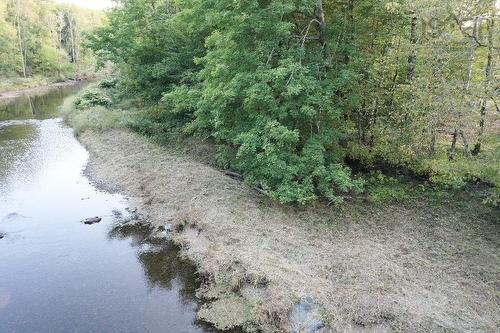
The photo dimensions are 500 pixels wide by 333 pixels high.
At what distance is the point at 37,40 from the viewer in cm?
6581

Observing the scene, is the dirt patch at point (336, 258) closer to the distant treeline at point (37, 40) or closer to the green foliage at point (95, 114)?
the green foliage at point (95, 114)

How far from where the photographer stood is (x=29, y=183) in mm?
18609

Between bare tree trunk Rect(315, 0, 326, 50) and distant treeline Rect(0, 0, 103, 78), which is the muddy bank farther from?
bare tree trunk Rect(315, 0, 326, 50)

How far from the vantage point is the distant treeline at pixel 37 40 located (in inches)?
2295

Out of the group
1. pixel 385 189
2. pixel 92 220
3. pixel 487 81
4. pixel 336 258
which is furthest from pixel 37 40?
pixel 487 81

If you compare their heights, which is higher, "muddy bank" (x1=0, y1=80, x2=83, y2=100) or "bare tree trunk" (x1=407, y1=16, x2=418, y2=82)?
"bare tree trunk" (x1=407, y1=16, x2=418, y2=82)

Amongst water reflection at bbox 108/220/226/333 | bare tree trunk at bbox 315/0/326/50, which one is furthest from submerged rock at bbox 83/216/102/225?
bare tree trunk at bbox 315/0/326/50

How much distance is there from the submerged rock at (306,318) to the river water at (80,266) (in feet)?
6.42

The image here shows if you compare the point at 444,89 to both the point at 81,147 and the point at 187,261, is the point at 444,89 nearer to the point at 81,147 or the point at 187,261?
the point at 187,261

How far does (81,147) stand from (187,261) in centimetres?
1583

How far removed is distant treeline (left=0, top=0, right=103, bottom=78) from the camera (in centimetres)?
5828

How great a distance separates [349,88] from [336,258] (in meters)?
6.66

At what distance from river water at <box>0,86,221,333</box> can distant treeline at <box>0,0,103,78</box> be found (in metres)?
47.7

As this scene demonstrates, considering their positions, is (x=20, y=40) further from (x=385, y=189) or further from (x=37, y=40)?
(x=385, y=189)
